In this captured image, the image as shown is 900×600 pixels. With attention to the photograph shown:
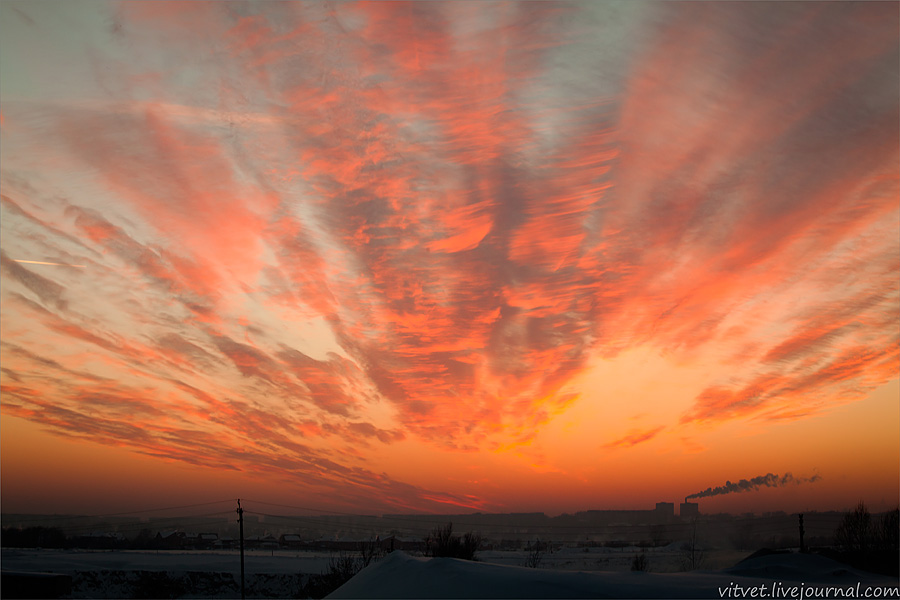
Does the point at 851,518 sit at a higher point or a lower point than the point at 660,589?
lower

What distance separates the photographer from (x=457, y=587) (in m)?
12.8

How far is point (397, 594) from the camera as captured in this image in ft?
44.1

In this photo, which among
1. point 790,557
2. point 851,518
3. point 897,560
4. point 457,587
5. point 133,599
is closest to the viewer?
point 457,587

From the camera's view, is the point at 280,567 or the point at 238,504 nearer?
the point at 238,504

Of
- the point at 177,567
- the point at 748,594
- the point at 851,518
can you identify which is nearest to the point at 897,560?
the point at 748,594

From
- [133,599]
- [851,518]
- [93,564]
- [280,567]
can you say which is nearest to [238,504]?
[133,599]

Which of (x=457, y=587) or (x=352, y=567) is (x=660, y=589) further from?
(x=352, y=567)

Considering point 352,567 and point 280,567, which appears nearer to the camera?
point 352,567

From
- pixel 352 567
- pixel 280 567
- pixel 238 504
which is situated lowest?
pixel 280 567

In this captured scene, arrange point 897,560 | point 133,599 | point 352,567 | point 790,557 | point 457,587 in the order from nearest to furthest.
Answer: point 457,587
point 790,557
point 897,560
point 352,567
point 133,599

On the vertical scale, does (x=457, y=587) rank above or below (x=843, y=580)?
above

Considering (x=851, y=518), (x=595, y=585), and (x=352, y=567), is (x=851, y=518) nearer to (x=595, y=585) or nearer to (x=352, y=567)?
(x=352, y=567)

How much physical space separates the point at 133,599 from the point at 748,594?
6844 centimetres

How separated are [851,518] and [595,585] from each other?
50315 mm
